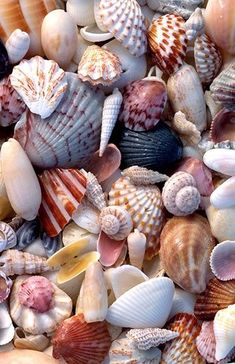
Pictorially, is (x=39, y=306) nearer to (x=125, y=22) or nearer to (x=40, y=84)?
(x=40, y=84)

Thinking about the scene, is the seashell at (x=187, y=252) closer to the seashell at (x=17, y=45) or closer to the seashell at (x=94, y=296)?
the seashell at (x=94, y=296)

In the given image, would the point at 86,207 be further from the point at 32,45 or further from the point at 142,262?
the point at 32,45

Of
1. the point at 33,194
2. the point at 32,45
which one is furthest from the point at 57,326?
the point at 32,45

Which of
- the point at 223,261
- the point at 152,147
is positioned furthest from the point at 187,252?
the point at 152,147

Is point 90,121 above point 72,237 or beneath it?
above

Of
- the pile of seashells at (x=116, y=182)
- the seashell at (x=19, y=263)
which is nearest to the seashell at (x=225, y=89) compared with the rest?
the pile of seashells at (x=116, y=182)

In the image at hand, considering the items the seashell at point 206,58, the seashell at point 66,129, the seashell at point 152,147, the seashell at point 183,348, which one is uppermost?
the seashell at point 206,58

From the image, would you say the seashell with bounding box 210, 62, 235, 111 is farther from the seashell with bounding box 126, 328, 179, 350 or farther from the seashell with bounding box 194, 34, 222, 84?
the seashell with bounding box 126, 328, 179, 350
